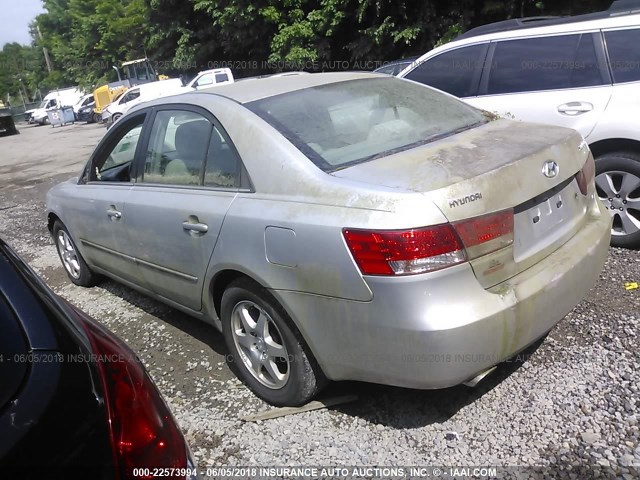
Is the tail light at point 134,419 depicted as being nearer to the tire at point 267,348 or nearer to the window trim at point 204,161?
the tire at point 267,348

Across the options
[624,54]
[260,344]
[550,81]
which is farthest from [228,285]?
[624,54]

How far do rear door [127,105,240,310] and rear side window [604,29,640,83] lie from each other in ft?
9.92

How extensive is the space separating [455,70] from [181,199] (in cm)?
304

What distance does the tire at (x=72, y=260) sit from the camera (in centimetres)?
484

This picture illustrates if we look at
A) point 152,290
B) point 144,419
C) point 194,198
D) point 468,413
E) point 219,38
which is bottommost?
point 468,413

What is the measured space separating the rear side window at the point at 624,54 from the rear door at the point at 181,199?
9.92 feet

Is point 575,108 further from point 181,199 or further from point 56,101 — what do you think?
point 56,101

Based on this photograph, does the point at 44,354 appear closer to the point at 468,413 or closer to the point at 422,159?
the point at 422,159

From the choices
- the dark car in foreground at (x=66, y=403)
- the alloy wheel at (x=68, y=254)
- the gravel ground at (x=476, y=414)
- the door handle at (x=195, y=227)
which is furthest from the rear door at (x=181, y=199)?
the alloy wheel at (x=68, y=254)

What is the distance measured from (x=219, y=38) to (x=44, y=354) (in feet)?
79.4

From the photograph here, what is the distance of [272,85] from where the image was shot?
11.1ft

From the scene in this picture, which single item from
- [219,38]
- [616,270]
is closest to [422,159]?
[616,270]

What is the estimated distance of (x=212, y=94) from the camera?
3.28 m

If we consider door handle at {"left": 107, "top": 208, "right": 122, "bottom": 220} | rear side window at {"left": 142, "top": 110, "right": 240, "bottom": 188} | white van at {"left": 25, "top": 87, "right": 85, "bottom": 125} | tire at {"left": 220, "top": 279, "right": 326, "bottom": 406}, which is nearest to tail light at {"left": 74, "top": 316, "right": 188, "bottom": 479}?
tire at {"left": 220, "top": 279, "right": 326, "bottom": 406}
